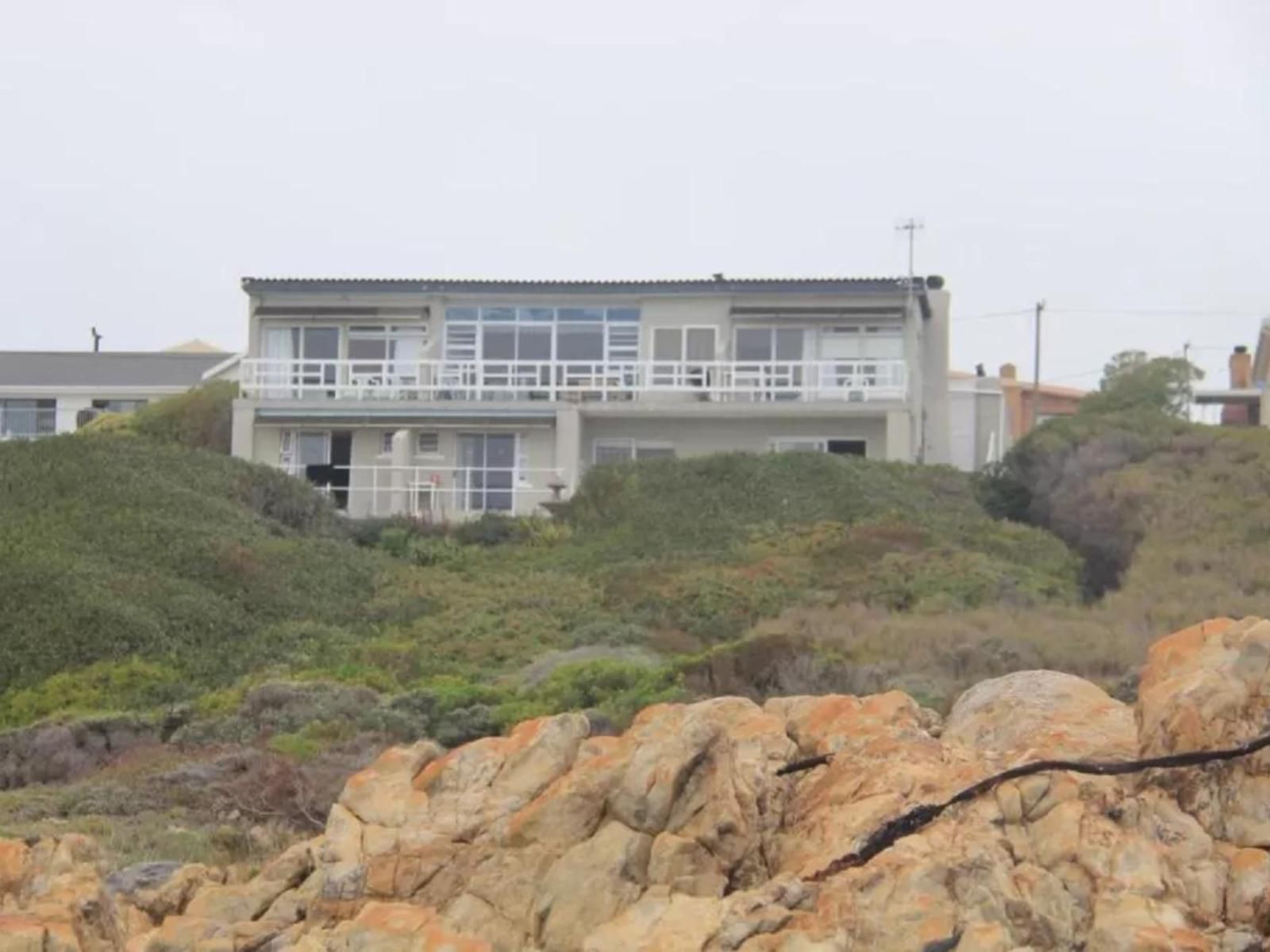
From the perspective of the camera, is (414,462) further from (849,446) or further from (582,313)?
(849,446)

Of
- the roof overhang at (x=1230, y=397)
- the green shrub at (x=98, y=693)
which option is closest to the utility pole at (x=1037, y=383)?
the roof overhang at (x=1230, y=397)

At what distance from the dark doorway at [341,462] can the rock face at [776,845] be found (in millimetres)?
27493

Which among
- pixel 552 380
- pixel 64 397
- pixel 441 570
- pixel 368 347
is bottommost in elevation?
pixel 441 570

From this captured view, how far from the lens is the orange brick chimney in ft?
201

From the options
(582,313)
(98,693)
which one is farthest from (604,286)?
(98,693)

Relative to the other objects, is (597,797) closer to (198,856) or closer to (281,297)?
(198,856)

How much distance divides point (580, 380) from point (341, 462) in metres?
5.10

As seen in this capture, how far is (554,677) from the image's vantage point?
24.0 metres

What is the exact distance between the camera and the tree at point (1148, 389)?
44469mm

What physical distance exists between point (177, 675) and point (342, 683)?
294cm

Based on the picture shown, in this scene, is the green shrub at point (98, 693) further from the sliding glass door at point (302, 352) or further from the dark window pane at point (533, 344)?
the dark window pane at point (533, 344)

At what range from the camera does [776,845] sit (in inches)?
490

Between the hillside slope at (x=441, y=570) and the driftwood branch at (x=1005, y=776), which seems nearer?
the driftwood branch at (x=1005, y=776)

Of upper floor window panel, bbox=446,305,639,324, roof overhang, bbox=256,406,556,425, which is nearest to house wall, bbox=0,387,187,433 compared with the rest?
upper floor window panel, bbox=446,305,639,324
